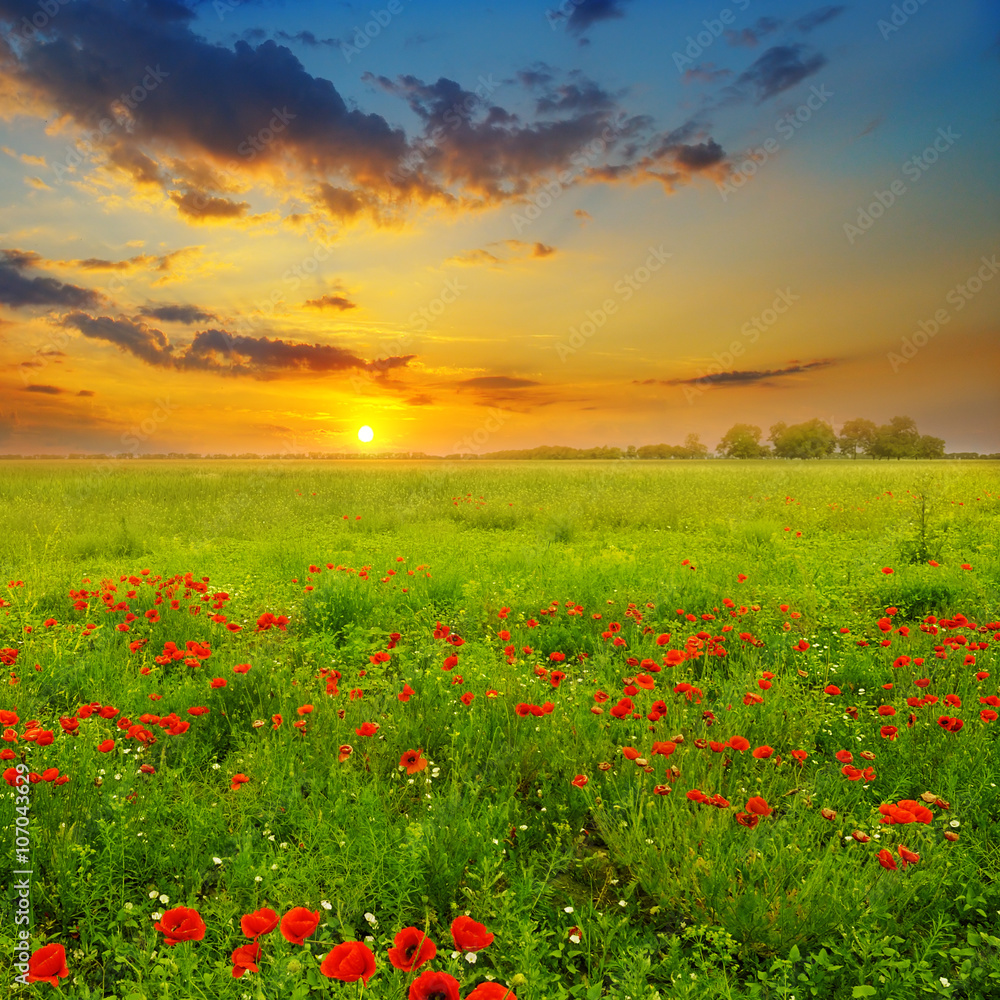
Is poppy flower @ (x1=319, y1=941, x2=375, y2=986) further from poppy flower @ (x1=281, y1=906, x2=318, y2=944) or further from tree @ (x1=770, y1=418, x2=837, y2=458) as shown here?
tree @ (x1=770, y1=418, x2=837, y2=458)

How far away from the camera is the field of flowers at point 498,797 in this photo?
2.27 meters

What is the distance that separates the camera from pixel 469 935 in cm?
143

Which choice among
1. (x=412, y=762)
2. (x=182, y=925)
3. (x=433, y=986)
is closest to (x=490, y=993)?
(x=433, y=986)

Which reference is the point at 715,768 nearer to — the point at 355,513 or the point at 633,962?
the point at 633,962

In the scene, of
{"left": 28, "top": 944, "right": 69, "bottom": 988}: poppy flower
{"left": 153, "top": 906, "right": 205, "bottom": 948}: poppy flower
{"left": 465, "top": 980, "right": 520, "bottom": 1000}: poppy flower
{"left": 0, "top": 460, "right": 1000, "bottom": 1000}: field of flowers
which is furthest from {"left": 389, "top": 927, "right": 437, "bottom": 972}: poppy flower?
{"left": 28, "top": 944, "right": 69, "bottom": 988}: poppy flower

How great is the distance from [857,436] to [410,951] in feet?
380

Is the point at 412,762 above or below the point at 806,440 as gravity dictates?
below

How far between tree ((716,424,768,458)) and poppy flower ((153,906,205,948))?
354 ft

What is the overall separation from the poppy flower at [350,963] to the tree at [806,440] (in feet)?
355

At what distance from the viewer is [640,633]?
572 cm

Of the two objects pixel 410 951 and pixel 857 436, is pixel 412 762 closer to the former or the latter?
pixel 410 951

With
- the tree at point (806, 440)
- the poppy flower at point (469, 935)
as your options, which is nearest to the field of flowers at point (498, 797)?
the poppy flower at point (469, 935)

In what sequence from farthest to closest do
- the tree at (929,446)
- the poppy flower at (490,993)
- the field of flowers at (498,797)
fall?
the tree at (929,446), the field of flowers at (498,797), the poppy flower at (490,993)

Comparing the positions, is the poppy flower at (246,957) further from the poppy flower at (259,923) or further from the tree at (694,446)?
the tree at (694,446)
